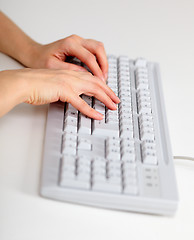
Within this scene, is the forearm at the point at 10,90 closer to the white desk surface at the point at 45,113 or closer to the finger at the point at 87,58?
the white desk surface at the point at 45,113

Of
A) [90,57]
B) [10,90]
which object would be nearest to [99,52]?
[90,57]

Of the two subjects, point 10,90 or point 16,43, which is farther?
point 16,43

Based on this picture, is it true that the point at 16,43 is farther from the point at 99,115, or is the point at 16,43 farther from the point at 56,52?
the point at 99,115

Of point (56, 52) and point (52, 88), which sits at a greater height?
point (56, 52)

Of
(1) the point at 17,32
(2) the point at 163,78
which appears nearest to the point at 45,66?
(1) the point at 17,32

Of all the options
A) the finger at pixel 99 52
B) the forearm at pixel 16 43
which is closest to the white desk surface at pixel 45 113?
the forearm at pixel 16 43

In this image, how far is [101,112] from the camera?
671mm

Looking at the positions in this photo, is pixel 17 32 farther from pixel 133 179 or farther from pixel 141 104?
pixel 133 179

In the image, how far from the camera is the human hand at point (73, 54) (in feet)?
2.42

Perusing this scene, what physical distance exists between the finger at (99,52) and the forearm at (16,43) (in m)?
0.13

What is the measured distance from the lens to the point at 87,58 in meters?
0.74

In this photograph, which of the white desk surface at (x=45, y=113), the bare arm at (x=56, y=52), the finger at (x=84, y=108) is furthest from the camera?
the bare arm at (x=56, y=52)

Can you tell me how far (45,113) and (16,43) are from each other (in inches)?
9.2

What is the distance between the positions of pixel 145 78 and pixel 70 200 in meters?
0.37
